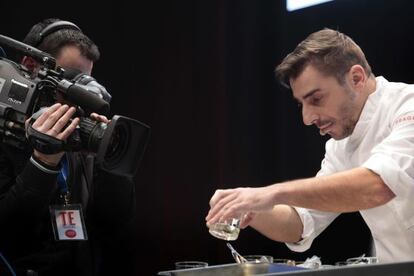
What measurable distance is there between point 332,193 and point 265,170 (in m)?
1.56

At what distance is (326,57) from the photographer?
1.37m

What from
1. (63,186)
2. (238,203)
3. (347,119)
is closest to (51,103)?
(63,186)

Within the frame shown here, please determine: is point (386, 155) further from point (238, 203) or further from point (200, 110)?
point (200, 110)

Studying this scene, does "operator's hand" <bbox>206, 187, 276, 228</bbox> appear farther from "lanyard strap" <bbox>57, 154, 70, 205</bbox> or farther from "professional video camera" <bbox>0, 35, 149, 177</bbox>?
"lanyard strap" <bbox>57, 154, 70, 205</bbox>

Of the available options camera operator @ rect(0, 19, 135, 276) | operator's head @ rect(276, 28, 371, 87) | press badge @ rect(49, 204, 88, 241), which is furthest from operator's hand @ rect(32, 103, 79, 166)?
operator's head @ rect(276, 28, 371, 87)

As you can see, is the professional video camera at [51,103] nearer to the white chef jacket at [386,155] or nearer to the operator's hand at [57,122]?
the operator's hand at [57,122]

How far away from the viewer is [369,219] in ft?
4.57

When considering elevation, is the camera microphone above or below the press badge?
above

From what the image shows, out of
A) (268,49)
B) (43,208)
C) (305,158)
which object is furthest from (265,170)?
(43,208)

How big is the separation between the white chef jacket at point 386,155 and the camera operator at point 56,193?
534mm

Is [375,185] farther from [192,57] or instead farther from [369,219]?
[192,57]

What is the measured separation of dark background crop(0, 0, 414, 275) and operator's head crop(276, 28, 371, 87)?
113 cm

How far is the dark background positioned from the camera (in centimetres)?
256

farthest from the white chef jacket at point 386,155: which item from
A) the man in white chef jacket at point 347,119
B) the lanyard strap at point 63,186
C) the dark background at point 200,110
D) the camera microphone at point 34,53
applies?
the dark background at point 200,110
